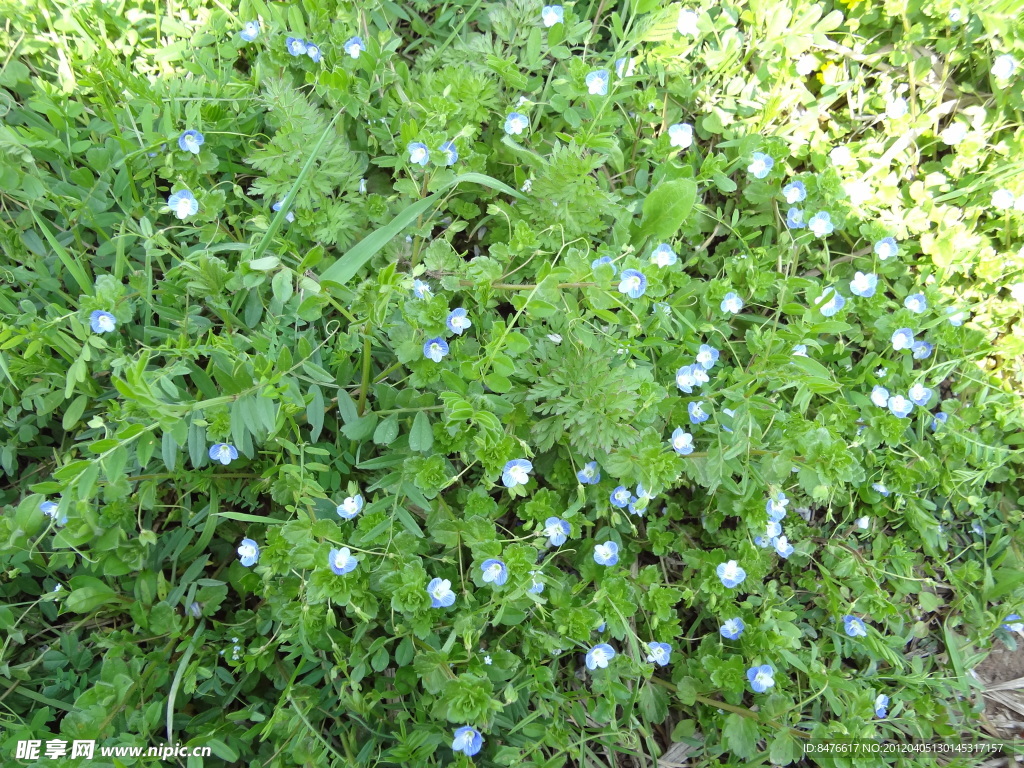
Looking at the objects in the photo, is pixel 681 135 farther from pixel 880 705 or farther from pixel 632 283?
pixel 880 705

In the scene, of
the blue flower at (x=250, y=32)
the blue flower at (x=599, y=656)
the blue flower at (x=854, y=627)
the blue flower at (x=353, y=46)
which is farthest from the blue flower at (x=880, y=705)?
the blue flower at (x=250, y=32)

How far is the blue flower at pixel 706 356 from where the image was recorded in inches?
107

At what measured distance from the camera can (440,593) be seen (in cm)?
224

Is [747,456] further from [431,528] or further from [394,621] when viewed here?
[394,621]

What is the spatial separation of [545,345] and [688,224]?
96cm

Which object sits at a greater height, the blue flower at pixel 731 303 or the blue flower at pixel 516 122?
the blue flower at pixel 516 122

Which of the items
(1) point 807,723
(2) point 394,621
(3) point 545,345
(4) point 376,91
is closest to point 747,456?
(3) point 545,345

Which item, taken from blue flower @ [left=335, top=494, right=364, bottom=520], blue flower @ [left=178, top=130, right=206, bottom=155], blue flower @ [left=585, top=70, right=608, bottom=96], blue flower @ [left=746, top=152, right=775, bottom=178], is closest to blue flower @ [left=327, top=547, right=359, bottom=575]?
blue flower @ [left=335, top=494, right=364, bottom=520]

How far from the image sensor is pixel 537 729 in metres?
2.32

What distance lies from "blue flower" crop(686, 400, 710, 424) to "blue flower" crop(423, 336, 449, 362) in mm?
959

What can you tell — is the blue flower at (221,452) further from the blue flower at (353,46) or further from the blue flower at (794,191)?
the blue flower at (794,191)

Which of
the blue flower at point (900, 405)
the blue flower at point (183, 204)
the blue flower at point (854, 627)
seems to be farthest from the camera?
the blue flower at point (900, 405)

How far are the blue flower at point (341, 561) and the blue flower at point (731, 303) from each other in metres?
1.74

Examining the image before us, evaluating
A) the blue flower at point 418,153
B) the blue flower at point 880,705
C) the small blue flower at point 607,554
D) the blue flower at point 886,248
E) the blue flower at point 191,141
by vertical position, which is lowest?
the blue flower at point 880,705
